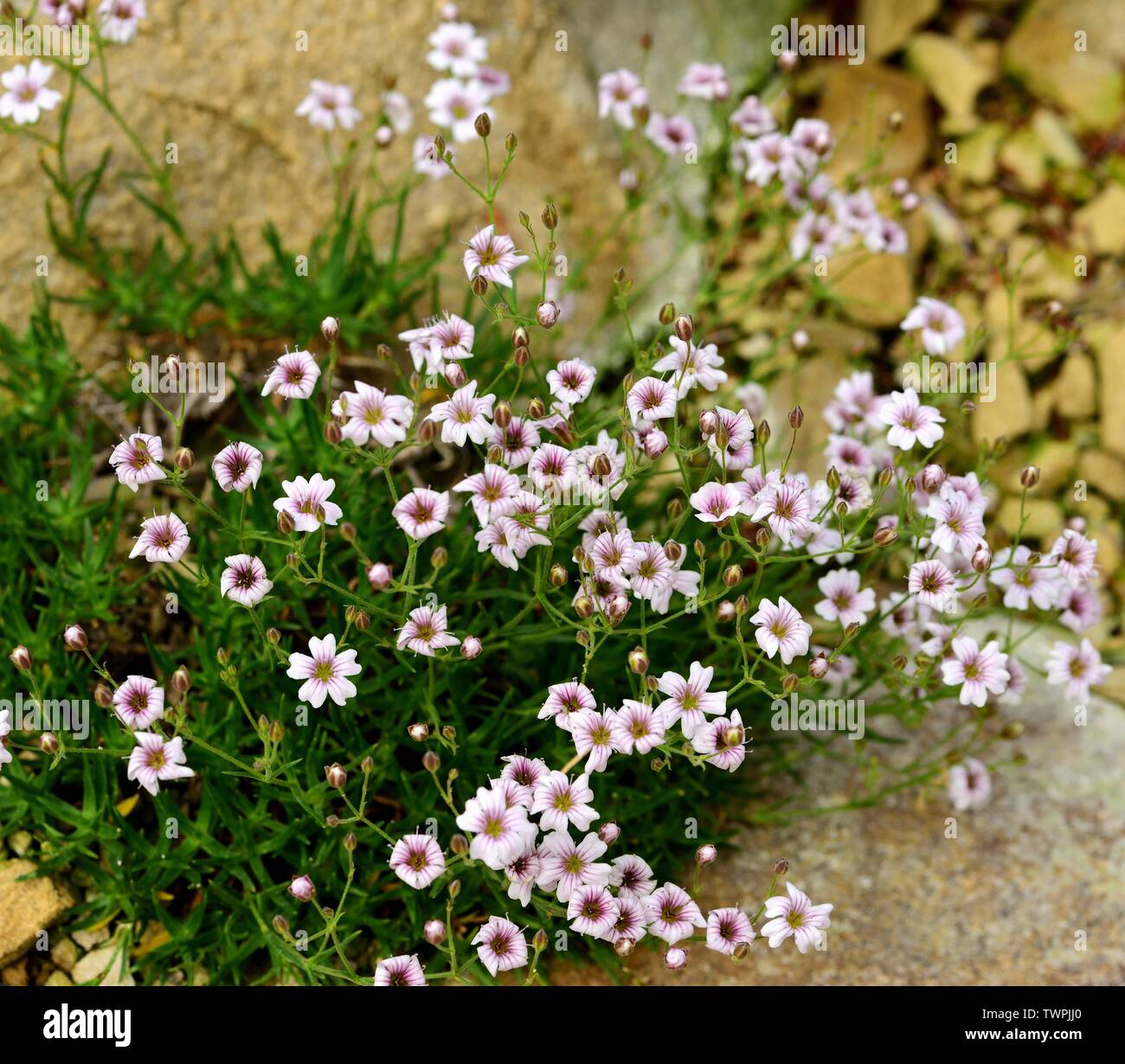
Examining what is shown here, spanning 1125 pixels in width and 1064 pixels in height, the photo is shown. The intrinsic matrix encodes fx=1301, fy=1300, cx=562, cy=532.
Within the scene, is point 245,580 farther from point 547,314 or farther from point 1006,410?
point 1006,410

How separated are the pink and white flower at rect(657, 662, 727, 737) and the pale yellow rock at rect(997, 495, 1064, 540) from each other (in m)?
2.53

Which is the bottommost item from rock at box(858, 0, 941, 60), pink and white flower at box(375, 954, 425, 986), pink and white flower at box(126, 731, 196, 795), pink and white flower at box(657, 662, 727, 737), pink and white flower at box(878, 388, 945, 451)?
pink and white flower at box(375, 954, 425, 986)

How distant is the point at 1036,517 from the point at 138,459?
11.7 feet

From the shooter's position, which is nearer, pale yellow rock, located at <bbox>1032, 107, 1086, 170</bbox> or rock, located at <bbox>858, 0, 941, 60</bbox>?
pale yellow rock, located at <bbox>1032, 107, 1086, 170</bbox>

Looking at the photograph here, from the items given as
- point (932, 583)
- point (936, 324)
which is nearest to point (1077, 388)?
point (936, 324)

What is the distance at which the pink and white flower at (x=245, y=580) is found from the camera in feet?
9.75

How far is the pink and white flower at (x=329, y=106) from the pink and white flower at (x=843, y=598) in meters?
2.48

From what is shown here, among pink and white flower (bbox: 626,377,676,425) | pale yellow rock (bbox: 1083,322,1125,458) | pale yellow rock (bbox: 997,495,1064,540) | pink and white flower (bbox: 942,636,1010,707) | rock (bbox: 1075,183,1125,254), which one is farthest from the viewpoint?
rock (bbox: 1075,183,1125,254)

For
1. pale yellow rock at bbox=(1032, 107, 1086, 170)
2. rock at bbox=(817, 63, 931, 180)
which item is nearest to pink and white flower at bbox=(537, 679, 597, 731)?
rock at bbox=(817, 63, 931, 180)

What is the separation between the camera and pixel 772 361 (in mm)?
5297

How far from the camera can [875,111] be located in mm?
5730

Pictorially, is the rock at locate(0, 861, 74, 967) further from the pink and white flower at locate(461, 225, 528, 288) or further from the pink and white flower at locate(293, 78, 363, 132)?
the pink and white flower at locate(293, 78, 363, 132)

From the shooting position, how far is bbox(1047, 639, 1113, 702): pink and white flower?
3.58m
